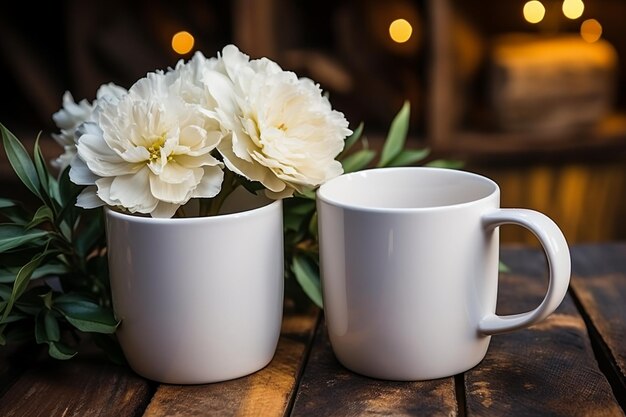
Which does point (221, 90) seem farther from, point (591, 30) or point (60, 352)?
point (591, 30)

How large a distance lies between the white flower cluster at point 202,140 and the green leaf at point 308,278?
0.13 m

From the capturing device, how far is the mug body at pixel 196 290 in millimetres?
653

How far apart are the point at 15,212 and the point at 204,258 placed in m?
0.19

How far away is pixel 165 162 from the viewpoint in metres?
0.65

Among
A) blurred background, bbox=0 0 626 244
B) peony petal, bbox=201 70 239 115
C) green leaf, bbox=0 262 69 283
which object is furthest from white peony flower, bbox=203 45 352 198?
blurred background, bbox=0 0 626 244

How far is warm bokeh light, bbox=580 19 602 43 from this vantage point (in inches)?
72.1

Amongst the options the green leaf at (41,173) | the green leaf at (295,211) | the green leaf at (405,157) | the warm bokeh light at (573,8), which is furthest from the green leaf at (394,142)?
the warm bokeh light at (573,8)

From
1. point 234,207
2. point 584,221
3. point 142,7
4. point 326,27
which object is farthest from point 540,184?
point 234,207

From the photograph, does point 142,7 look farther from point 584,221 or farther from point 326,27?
point 584,221

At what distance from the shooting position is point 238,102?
2.19 feet

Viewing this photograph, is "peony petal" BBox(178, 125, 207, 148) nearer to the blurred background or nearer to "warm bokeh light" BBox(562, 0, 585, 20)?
the blurred background

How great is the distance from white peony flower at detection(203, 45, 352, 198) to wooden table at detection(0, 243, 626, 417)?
146 millimetres

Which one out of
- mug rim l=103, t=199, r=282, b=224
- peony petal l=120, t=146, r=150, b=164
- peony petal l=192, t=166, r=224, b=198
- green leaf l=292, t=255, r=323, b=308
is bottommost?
green leaf l=292, t=255, r=323, b=308

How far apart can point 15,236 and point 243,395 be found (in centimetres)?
21
